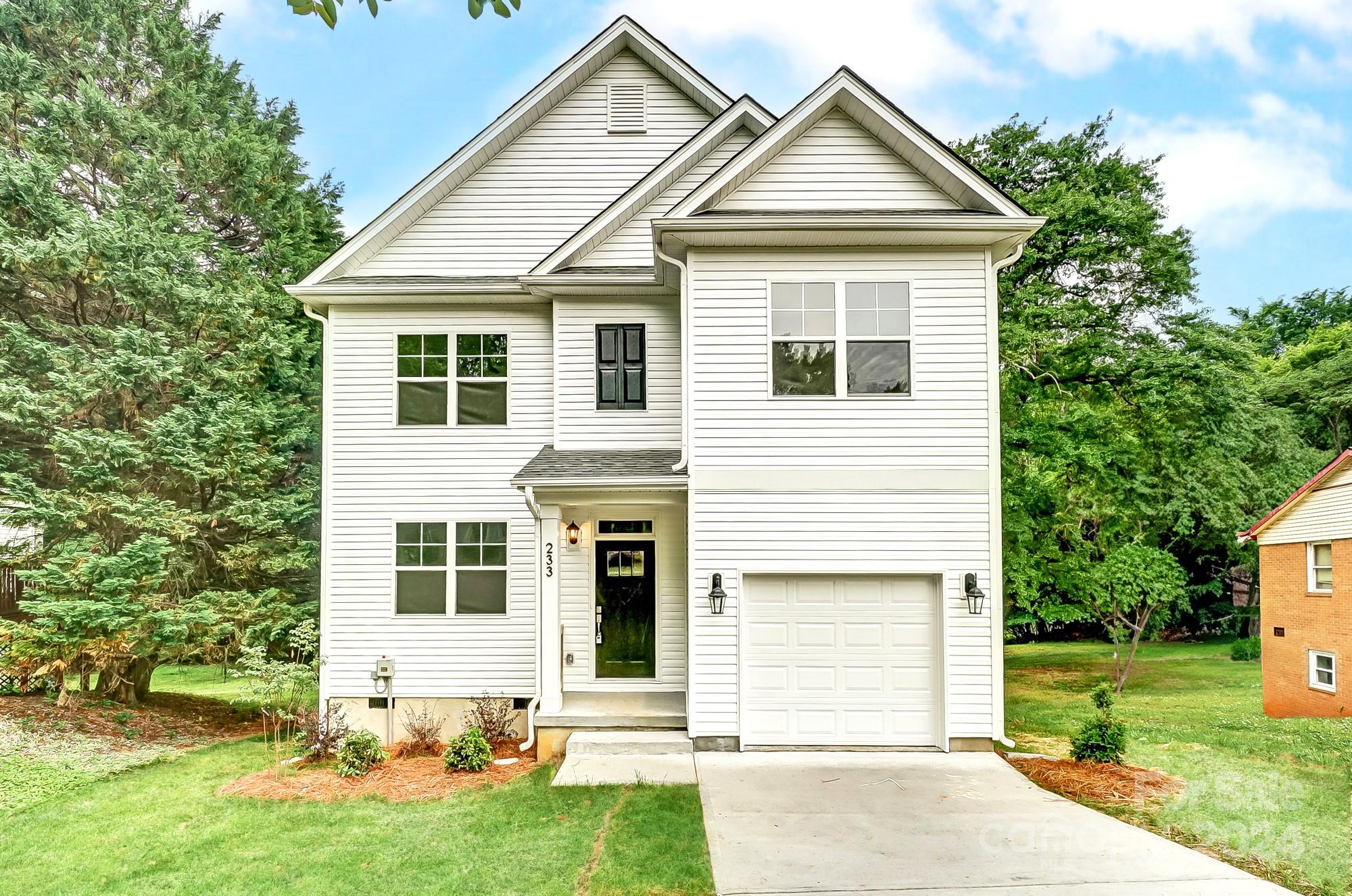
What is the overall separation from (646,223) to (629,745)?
22.7 feet

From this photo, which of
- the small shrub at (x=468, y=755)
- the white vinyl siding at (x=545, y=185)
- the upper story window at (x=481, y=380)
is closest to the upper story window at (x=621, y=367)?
the upper story window at (x=481, y=380)

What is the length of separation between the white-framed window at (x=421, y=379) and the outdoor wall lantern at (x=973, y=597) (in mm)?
7362

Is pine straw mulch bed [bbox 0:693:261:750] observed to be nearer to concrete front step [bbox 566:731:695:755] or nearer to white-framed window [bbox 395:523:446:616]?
white-framed window [bbox 395:523:446:616]

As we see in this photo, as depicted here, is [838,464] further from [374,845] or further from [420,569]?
[420,569]

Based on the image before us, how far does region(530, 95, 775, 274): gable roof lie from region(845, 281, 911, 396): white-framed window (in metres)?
3.18

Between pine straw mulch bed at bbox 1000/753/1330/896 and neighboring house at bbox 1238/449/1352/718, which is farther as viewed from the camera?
neighboring house at bbox 1238/449/1352/718

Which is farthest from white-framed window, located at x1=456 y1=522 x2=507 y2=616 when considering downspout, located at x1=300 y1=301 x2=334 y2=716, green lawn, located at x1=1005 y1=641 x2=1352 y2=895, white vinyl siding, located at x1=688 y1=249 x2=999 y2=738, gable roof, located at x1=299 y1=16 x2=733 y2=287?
green lawn, located at x1=1005 y1=641 x2=1352 y2=895

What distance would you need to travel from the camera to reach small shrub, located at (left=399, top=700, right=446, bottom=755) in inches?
360

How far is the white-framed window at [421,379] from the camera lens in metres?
10.3

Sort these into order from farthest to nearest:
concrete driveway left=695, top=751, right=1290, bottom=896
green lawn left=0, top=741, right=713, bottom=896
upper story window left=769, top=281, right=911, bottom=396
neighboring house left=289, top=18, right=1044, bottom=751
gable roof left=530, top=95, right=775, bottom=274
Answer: gable roof left=530, top=95, right=775, bottom=274 → upper story window left=769, top=281, right=911, bottom=396 → neighboring house left=289, top=18, right=1044, bottom=751 → green lawn left=0, top=741, right=713, bottom=896 → concrete driveway left=695, top=751, right=1290, bottom=896

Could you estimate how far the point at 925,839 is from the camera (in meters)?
5.57

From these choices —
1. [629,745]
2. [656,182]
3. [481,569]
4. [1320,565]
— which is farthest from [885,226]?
[1320,565]

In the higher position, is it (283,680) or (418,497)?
(418,497)

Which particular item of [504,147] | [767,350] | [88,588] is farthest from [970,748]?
[88,588]
